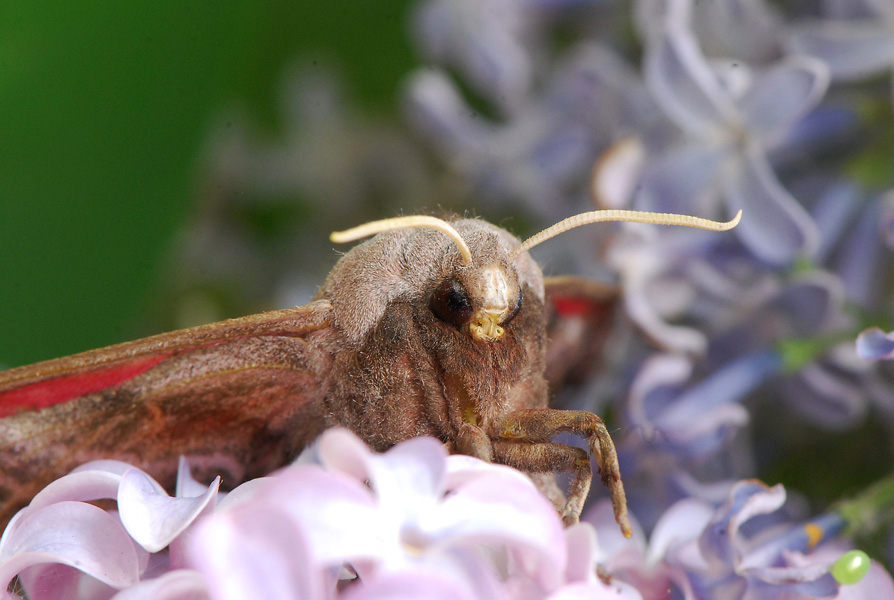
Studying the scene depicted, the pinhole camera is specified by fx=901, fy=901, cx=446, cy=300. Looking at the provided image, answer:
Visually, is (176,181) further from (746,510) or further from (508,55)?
(746,510)

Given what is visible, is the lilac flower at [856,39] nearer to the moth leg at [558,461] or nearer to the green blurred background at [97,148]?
the moth leg at [558,461]

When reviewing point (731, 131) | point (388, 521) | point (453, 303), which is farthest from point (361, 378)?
point (731, 131)

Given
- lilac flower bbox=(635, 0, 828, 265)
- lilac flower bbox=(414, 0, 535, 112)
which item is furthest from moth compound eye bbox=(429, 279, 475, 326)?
lilac flower bbox=(414, 0, 535, 112)

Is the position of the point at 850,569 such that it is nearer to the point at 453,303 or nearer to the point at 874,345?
the point at 874,345

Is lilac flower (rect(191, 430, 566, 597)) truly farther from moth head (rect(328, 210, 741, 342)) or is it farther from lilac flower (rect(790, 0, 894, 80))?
lilac flower (rect(790, 0, 894, 80))

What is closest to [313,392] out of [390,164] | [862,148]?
[862,148]
